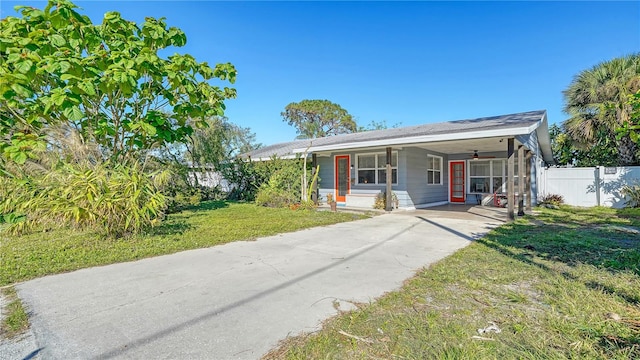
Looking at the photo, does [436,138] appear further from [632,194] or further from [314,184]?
[632,194]

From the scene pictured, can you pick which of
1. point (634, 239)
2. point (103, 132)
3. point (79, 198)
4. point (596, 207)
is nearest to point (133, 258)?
point (79, 198)

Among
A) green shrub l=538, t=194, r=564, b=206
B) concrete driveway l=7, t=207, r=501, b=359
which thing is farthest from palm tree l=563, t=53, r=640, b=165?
concrete driveway l=7, t=207, r=501, b=359

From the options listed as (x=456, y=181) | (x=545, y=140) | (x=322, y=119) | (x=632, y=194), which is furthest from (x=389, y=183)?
(x=322, y=119)

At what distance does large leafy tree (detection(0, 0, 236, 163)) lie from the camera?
18.4 ft

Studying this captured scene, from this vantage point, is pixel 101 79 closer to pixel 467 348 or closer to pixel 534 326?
pixel 467 348

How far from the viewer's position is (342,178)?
43.6 feet

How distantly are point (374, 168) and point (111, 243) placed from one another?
30.3 ft

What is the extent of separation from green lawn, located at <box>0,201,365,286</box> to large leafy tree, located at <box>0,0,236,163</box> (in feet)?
5.77

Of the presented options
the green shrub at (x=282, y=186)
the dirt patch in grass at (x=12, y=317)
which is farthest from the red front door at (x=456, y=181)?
the dirt patch in grass at (x=12, y=317)

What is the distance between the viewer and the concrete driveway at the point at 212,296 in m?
2.29

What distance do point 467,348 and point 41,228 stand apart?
9202 millimetres

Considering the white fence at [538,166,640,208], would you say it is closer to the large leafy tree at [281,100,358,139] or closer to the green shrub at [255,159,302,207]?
the green shrub at [255,159,302,207]

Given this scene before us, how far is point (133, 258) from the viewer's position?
4.70 m

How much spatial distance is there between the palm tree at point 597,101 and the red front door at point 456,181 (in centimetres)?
471
